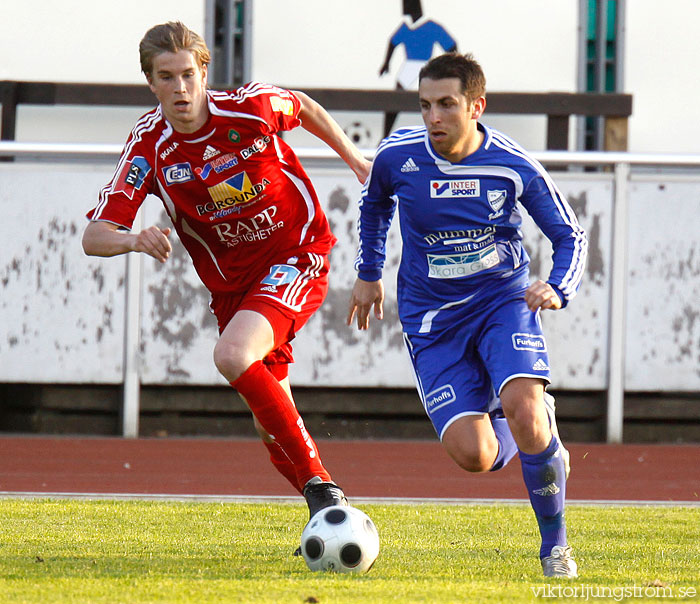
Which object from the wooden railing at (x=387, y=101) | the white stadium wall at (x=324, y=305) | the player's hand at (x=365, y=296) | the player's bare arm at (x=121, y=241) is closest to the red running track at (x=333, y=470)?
the white stadium wall at (x=324, y=305)

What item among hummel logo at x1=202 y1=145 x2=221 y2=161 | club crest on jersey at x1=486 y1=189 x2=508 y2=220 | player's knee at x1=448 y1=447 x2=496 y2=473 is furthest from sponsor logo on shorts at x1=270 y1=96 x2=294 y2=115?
player's knee at x1=448 y1=447 x2=496 y2=473

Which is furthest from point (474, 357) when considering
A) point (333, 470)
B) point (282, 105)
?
point (333, 470)

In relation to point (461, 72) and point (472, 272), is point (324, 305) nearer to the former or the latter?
point (472, 272)

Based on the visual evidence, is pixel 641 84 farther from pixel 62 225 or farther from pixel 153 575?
pixel 153 575

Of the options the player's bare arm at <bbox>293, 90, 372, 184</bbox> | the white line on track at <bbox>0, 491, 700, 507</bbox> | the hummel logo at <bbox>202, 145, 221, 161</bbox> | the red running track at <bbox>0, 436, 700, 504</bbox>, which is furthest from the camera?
the red running track at <bbox>0, 436, 700, 504</bbox>

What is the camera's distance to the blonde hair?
14.5 ft

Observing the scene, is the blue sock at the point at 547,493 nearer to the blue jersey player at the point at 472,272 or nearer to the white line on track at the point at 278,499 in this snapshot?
the blue jersey player at the point at 472,272

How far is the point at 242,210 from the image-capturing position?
185 inches

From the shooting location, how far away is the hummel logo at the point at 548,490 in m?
Result: 4.16

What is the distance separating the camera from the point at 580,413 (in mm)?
9406

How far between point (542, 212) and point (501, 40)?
7.90 m

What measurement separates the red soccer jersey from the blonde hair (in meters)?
0.25

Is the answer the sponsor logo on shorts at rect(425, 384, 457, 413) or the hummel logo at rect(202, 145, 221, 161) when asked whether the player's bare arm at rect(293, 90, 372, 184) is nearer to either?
the hummel logo at rect(202, 145, 221, 161)

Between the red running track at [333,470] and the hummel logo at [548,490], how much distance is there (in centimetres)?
246
